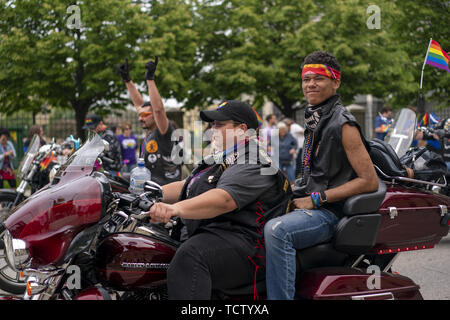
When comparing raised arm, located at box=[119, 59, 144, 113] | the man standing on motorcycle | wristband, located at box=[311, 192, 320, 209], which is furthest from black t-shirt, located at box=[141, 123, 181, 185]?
wristband, located at box=[311, 192, 320, 209]

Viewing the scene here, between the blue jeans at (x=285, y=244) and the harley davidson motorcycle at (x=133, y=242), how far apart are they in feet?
0.32

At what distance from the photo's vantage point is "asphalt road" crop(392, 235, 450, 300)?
479 centimetres

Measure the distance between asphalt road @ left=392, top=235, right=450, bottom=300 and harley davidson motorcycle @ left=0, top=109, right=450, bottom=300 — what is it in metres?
1.93

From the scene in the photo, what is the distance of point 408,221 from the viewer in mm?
2973

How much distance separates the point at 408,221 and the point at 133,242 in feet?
5.20

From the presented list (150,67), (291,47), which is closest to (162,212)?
(150,67)

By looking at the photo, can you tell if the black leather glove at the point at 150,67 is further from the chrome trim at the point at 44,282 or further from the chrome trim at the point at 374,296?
the chrome trim at the point at 374,296

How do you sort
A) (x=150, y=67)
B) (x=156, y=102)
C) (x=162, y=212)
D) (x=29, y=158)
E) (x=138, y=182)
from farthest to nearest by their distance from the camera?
(x=29, y=158) < (x=156, y=102) < (x=150, y=67) < (x=138, y=182) < (x=162, y=212)

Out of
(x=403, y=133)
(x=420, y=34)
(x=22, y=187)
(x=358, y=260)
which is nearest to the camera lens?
(x=358, y=260)

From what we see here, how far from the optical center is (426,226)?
3061mm

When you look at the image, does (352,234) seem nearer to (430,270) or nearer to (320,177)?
(320,177)

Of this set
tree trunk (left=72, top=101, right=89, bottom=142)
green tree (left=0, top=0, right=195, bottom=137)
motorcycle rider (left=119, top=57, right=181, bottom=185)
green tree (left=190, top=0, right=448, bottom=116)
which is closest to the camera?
motorcycle rider (left=119, top=57, right=181, bottom=185)

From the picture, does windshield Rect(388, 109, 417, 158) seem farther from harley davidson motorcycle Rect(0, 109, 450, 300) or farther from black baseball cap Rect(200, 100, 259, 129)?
black baseball cap Rect(200, 100, 259, 129)

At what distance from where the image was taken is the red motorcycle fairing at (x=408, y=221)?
2900mm
